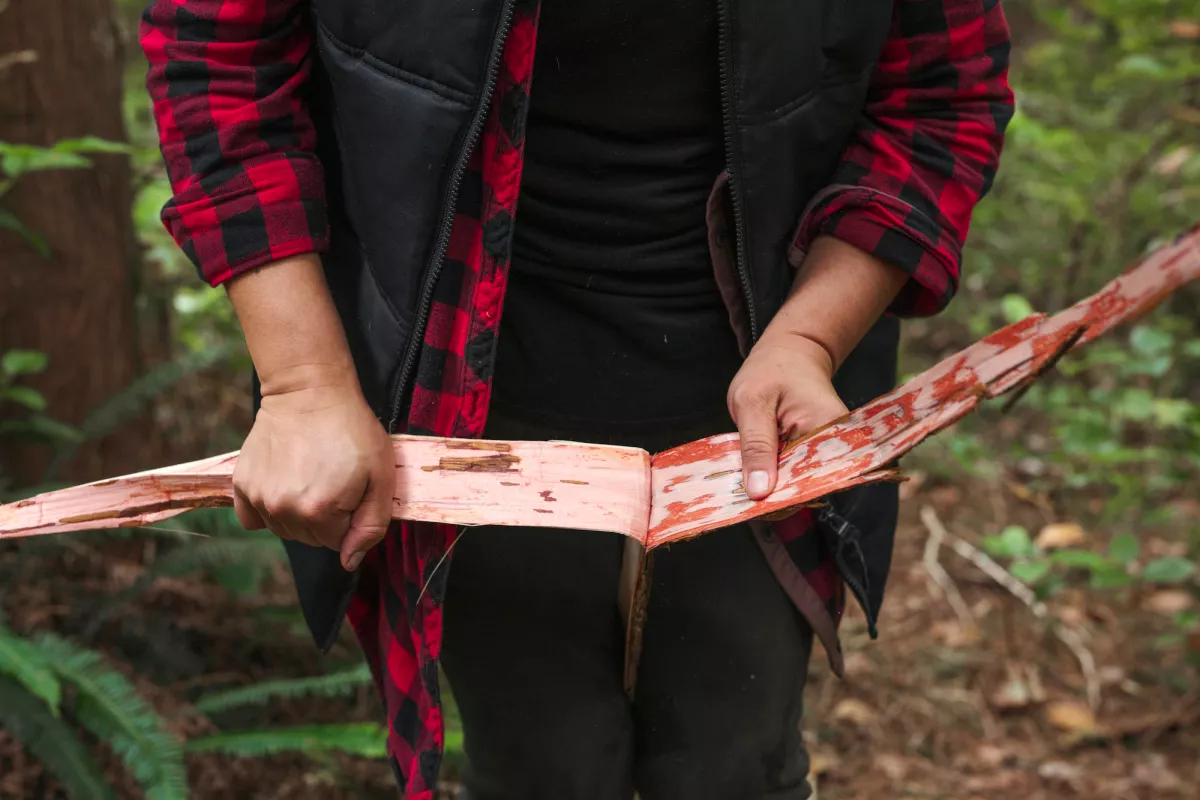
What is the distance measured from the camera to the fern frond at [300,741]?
85.8 inches

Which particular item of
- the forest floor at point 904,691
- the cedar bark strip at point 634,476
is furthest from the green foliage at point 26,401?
the cedar bark strip at point 634,476

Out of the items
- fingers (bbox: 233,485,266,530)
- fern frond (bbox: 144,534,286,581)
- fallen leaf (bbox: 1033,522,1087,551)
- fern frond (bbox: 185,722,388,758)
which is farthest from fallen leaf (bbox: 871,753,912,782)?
fingers (bbox: 233,485,266,530)

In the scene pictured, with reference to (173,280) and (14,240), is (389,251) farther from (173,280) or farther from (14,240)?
(173,280)

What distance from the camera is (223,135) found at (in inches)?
47.1

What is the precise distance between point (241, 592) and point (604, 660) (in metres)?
1.62

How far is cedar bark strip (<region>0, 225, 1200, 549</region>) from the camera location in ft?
3.75

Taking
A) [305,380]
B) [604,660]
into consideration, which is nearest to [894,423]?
[604,660]

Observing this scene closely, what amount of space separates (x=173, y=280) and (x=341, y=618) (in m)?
2.27

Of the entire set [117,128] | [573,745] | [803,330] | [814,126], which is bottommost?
[573,745]

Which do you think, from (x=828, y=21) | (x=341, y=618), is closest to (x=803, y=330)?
(x=828, y=21)

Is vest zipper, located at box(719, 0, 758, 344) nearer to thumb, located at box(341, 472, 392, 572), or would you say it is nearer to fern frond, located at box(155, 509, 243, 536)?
thumb, located at box(341, 472, 392, 572)

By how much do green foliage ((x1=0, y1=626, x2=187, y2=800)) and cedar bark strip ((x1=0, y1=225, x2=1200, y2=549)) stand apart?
90 cm

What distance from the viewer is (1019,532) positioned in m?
2.73

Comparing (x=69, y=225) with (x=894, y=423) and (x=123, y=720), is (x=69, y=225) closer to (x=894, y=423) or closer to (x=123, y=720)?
(x=123, y=720)
